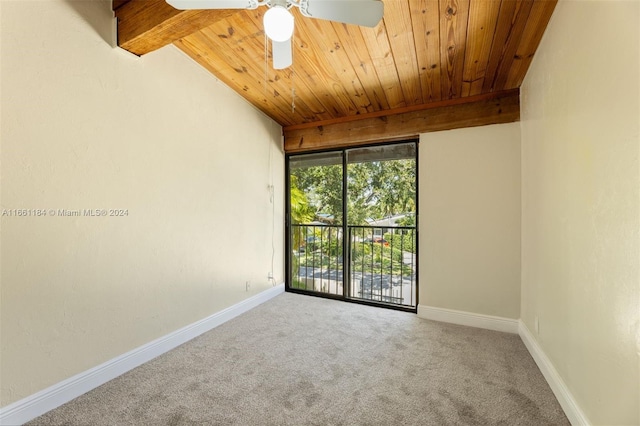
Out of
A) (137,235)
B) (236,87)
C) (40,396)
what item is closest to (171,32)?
(236,87)

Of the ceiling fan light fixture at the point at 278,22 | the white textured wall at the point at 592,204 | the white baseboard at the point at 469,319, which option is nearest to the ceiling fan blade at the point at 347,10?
the ceiling fan light fixture at the point at 278,22

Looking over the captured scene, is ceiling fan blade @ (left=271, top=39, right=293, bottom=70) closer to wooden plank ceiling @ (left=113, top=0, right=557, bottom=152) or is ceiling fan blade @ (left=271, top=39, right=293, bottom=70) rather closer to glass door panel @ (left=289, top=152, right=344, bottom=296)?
wooden plank ceiling @ (left=113, top=0, right=557, bottom=152)

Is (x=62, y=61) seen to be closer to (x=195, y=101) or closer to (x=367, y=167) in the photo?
(x=195, y=101)

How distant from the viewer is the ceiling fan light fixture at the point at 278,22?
3.83ft

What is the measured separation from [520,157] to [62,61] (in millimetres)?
3514

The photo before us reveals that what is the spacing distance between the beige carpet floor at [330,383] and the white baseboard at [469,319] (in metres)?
0.10

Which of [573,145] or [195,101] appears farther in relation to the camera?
[195,101]

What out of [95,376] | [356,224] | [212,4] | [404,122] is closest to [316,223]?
[356,224]

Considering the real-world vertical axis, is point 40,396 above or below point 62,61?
below

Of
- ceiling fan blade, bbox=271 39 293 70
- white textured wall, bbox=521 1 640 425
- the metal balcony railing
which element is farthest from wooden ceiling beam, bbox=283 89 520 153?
ceiling fan blade, bbox=271 39 293 70

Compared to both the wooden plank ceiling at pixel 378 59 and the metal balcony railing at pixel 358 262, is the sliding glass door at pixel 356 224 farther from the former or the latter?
the wooden plank ceiling at pixel 378 59

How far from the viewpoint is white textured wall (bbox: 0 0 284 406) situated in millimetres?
1393

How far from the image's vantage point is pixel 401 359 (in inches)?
79.3

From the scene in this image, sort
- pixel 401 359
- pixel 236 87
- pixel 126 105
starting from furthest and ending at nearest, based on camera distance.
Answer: pixel 236 87, pixel 401 359, pixel 126 105
